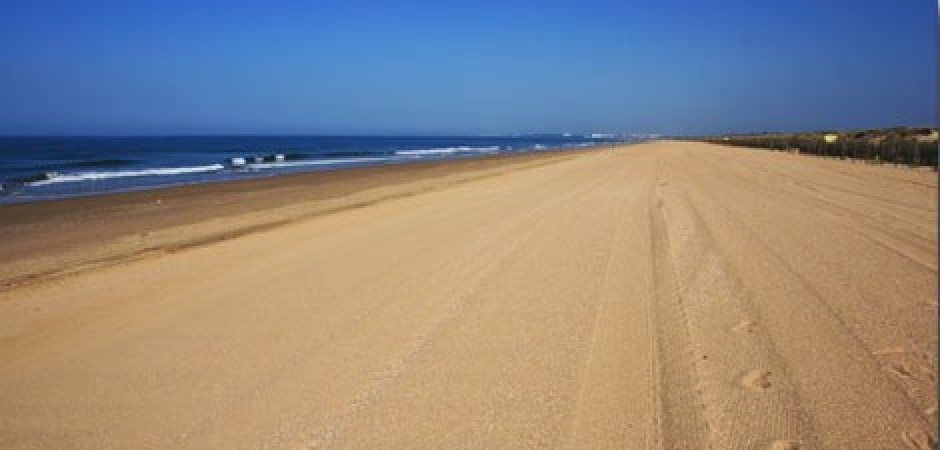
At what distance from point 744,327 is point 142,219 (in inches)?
464

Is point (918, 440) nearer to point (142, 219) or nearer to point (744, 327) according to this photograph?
point (744, 327)

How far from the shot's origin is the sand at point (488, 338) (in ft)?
10.0

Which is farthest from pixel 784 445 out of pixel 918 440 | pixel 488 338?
pixel 488 338

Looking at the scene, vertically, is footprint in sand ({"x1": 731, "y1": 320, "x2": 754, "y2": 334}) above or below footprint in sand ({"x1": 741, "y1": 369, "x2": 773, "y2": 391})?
above

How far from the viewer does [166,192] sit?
65.5 feet

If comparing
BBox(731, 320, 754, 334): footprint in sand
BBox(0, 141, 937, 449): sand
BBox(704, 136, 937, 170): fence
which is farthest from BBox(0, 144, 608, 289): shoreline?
BBox(704, 136, 937, 170): fence

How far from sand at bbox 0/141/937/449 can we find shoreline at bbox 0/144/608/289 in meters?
0.18

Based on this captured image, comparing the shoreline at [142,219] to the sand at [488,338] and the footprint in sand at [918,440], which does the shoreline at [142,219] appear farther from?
the footprint in sand at [918,440]

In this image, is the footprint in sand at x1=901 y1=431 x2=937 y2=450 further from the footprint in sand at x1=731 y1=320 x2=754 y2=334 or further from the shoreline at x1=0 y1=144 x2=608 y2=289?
the shoreline at x1=0 y1=144 x2=608 y2=289

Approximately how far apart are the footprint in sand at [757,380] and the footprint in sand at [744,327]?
0.69 m

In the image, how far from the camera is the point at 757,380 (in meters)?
3.43

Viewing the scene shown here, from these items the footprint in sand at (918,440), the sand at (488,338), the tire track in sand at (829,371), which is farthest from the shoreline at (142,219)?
the footprint in sand at (918,440)

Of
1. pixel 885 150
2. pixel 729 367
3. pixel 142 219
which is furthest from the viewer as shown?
pixel 885 150

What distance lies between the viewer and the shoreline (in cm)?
849
